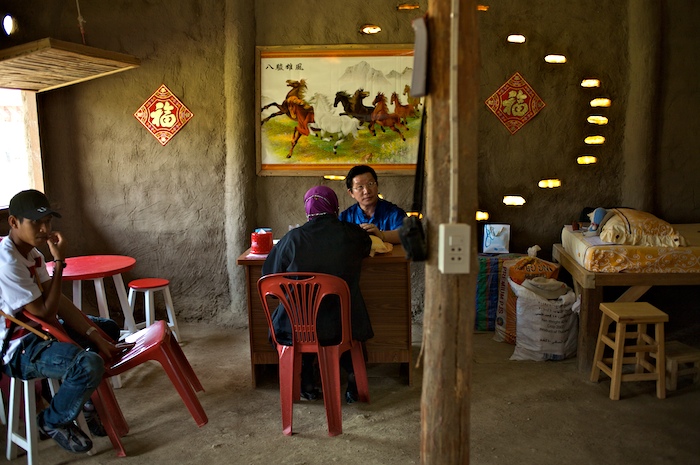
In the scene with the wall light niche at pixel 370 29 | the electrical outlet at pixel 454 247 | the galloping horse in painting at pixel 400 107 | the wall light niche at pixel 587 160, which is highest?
the wall light niche at pixel 370 29

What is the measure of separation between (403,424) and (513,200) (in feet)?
8.14

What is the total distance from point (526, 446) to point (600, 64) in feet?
11.2

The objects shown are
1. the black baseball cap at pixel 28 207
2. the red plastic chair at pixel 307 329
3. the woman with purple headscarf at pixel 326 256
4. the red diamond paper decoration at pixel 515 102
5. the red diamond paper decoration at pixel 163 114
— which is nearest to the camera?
the black baseball cap at pixel 28 207

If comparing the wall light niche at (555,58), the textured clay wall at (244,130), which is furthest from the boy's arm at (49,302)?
the wall light niche at (555,58)

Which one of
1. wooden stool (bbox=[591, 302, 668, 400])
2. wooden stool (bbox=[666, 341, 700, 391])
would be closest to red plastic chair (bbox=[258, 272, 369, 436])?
wooden stool (bbox=[591, 302, 668, 400])

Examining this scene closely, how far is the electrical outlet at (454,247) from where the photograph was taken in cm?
227

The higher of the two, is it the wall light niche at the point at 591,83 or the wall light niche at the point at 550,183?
the wall light niche at the point at 591,83

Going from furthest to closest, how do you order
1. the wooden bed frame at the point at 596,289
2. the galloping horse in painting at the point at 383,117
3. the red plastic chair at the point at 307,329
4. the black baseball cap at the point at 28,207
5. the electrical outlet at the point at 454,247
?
the galloping horse in painting at the point at 383,117 → the wooden bed frame at the point at 596,289 → the red plastic chair at the point at 307,329 → the black baseball cap at the point at 28,207 → the electrical outlet at the point at 454,247

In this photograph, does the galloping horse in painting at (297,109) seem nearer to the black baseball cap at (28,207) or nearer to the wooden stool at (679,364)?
the black baseball cap at (28,207)

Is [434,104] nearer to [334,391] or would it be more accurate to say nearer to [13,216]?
[334,391]

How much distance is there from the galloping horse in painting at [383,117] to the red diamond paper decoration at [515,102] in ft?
2.62

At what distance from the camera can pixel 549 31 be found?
16.7ft

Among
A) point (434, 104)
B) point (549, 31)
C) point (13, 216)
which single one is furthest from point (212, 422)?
point (549, 31)

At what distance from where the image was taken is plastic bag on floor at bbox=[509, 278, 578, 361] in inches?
172
